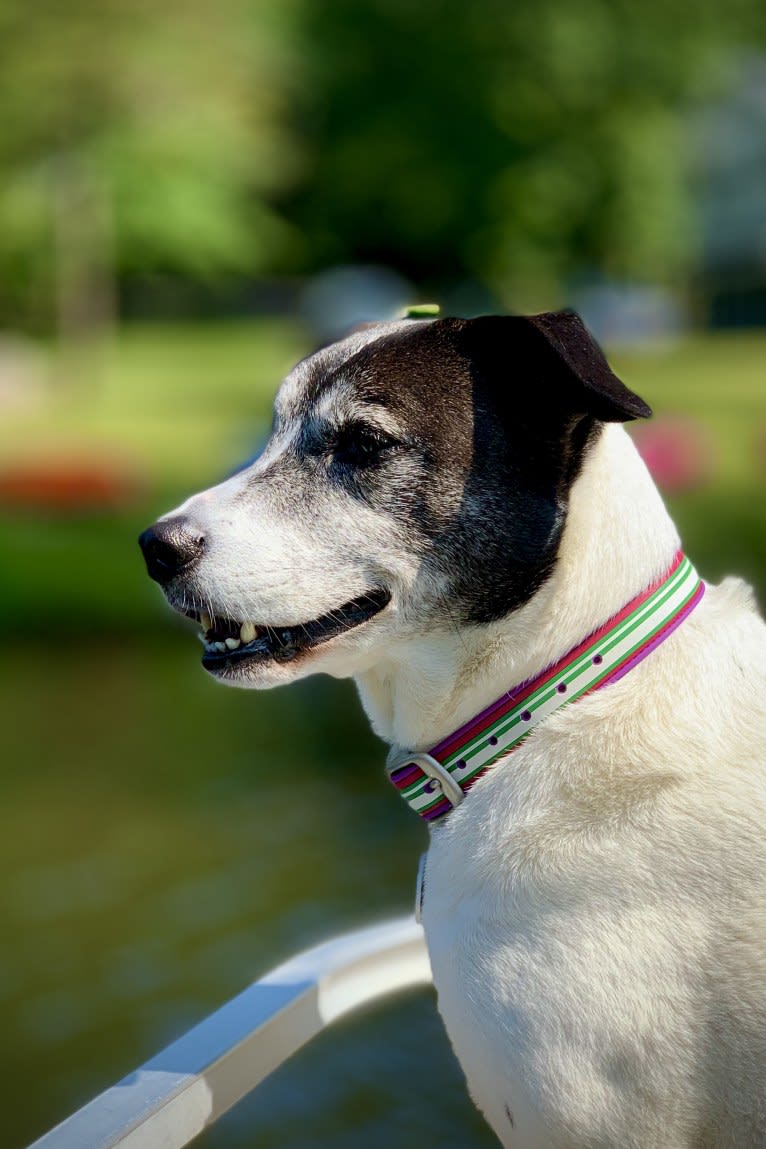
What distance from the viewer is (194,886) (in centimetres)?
571

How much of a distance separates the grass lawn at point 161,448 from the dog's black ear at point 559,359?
691 centimetres

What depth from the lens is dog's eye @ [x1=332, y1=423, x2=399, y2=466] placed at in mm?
2262

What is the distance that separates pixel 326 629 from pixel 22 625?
785 cm

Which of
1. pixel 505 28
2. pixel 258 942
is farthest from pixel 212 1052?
pixel 505 28

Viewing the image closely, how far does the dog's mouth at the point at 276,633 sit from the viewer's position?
2.21m

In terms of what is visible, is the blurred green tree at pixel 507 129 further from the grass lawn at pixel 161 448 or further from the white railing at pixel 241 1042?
the white railing at pixel 241 1042

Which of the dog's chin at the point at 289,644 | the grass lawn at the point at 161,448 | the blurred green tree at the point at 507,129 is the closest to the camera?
the dog's chin at the point at 289,644

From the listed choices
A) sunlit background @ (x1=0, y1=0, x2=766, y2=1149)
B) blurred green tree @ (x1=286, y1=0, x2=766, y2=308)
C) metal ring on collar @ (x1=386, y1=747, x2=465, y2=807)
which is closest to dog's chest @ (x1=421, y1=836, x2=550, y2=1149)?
metal ring on collar @ (x1=386, y1=747, x2=465, y2=807)

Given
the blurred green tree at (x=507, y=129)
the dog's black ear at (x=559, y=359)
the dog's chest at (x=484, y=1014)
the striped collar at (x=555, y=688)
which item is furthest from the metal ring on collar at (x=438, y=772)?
the blurred green tree at (x=507, y=129)

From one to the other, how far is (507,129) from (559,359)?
36189mm

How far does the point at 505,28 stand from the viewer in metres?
34.1

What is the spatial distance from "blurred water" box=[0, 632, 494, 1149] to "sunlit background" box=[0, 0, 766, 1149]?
2 centimetres

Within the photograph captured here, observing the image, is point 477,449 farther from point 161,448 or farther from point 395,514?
point 161,448

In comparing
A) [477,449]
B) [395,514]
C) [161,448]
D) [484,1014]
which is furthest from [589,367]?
[161,448]
